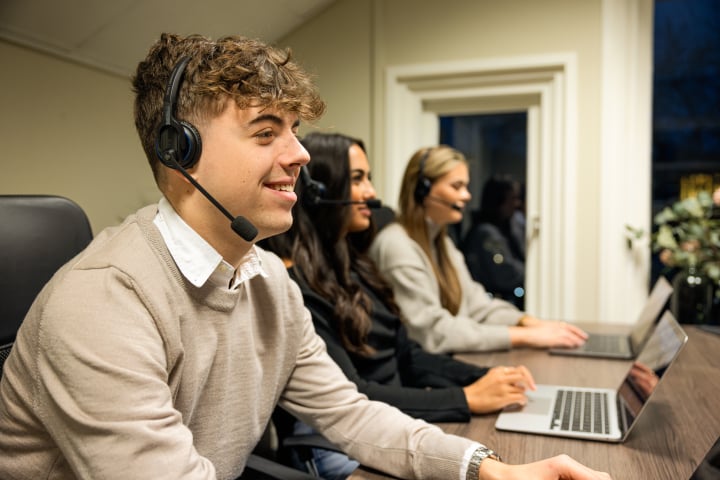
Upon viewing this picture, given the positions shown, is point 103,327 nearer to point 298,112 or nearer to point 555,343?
point 298,112

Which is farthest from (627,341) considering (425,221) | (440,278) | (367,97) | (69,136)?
(69,136)

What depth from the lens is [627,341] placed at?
192cm

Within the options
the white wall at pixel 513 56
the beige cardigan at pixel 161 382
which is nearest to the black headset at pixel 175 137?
the beige cardigan at pixel 161 382

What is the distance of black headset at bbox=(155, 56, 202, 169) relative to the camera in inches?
31.5

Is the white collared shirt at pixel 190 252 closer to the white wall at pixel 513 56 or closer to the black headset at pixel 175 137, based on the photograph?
the black headset at pixel 175 137

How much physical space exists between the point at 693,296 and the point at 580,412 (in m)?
1.20

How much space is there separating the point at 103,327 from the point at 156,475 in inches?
6.8

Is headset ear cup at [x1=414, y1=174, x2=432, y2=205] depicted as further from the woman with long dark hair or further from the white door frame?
the white door frame

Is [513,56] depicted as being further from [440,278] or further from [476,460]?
[476,460]

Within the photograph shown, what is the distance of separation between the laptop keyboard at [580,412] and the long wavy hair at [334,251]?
0.44 meters

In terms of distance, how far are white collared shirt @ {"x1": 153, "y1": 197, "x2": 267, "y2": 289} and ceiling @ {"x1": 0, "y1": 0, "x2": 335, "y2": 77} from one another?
91cm

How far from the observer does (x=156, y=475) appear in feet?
2.25

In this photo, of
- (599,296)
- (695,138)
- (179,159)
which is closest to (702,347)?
(599,296)

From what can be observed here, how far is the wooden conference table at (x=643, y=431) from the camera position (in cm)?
96
